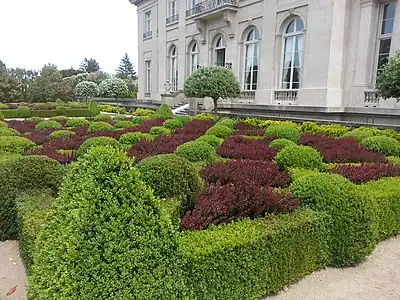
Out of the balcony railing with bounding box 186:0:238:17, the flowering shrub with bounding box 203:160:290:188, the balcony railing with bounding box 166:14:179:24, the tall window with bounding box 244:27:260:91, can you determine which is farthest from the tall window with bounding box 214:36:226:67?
the flowering shrub with bounding box 203:160:290:188

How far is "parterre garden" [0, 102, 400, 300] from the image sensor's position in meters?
2.20

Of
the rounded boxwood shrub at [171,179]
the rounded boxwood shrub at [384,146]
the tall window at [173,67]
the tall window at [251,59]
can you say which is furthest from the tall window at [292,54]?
the rounded boxwood shrub at [171,179]

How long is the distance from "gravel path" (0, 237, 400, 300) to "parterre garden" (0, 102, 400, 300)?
0.13 metres

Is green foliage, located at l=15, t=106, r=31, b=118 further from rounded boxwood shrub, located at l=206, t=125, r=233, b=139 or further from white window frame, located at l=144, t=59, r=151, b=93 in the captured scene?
rounded boxwood shrub, located at l=206, t=125, r=233, b=139

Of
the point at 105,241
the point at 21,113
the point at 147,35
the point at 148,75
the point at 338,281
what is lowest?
the point at 338,281

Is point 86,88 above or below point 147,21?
below

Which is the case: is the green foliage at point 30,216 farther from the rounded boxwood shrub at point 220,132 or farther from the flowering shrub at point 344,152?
the rounded boxwood shrub at point 220,132

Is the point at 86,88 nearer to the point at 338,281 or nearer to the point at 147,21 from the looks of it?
the point at 147,21

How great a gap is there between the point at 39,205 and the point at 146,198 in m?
2.23

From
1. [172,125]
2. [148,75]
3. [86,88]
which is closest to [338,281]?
[172,125]

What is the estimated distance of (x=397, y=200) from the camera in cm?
472

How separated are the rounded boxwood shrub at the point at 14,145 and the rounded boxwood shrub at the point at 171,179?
17.4ft

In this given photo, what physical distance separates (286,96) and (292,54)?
2.41 metres

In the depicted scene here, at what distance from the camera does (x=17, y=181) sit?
4.39m
